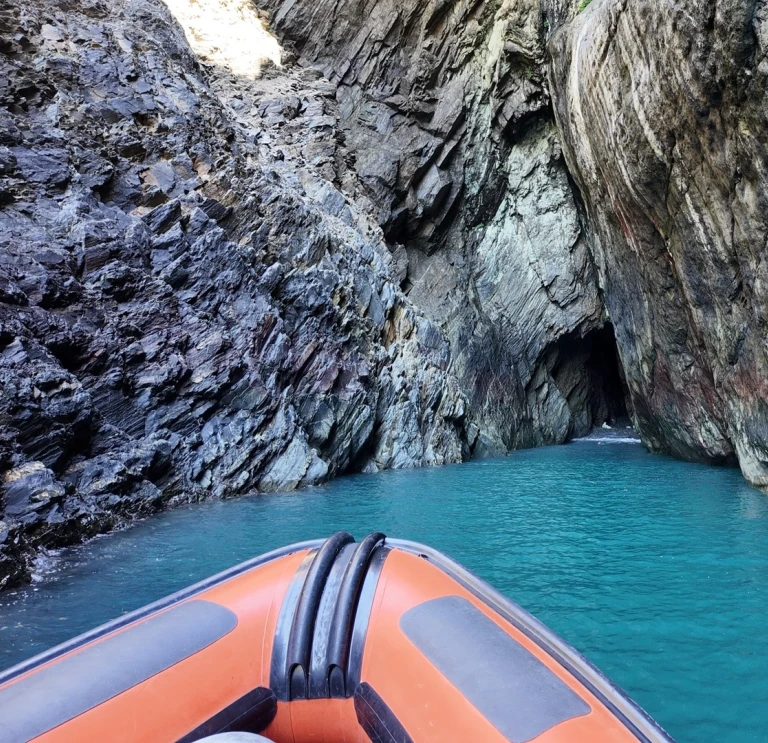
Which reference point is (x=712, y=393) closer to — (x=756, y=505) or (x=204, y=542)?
(x=756, y=505)

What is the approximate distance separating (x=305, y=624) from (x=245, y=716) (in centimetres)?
38

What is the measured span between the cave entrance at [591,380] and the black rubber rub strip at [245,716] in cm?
2198

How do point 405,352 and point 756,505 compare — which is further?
point 405,352

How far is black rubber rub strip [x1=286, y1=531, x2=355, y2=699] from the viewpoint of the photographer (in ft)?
7.19

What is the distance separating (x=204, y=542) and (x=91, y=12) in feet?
43.0

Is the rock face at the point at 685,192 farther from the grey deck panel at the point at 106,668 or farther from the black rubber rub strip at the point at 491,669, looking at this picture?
the grey deck panel at the point at 106,668

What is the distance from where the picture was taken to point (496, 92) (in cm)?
2041

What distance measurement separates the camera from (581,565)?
4.88m

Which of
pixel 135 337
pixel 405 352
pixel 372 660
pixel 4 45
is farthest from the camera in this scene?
pixel 405 352

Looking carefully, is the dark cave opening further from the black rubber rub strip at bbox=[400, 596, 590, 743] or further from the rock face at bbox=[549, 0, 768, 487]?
the black rubber rub strip at bbox=[400, 596, 590, 743]

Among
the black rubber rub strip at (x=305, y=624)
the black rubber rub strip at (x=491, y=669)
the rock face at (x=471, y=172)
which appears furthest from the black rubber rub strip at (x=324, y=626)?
the rock face at (x=471, y=172)

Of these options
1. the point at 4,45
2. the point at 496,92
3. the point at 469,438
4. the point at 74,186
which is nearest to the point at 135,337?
the point at 74,186

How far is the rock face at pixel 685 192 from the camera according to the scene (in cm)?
762

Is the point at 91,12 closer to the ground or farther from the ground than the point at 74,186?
farther from the ground
